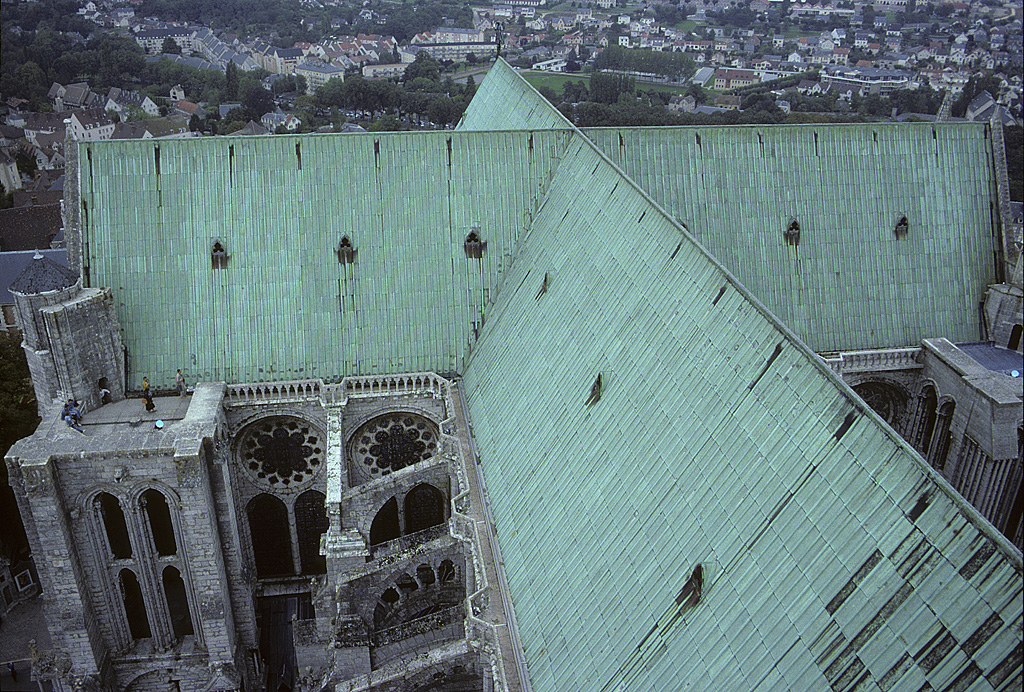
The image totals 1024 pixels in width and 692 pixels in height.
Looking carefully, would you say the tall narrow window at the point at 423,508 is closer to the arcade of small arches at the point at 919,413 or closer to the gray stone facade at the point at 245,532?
the gray stone facade at the point at 245,532

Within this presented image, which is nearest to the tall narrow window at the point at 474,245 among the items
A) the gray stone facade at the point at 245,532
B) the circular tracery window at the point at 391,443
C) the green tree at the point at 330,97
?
the gray stone facade at the point at 245,532

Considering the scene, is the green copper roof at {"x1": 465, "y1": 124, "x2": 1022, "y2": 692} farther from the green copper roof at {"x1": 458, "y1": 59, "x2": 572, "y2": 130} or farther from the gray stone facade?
the green copper roof at {"x1": 458, "y1": 59, "x2": 572, "y2": 130}

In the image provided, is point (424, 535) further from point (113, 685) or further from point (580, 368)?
point (113, 685)

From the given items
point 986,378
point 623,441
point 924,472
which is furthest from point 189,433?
point 986,378

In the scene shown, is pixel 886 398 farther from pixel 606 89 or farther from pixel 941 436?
pixel 606 89

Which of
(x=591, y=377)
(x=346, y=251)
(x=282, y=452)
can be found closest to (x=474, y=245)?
(x=346, y=251)

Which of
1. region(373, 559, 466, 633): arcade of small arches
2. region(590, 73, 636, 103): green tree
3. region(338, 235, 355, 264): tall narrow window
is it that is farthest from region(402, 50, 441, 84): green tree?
region(373, 559, 466, 633): arcade of small arches
